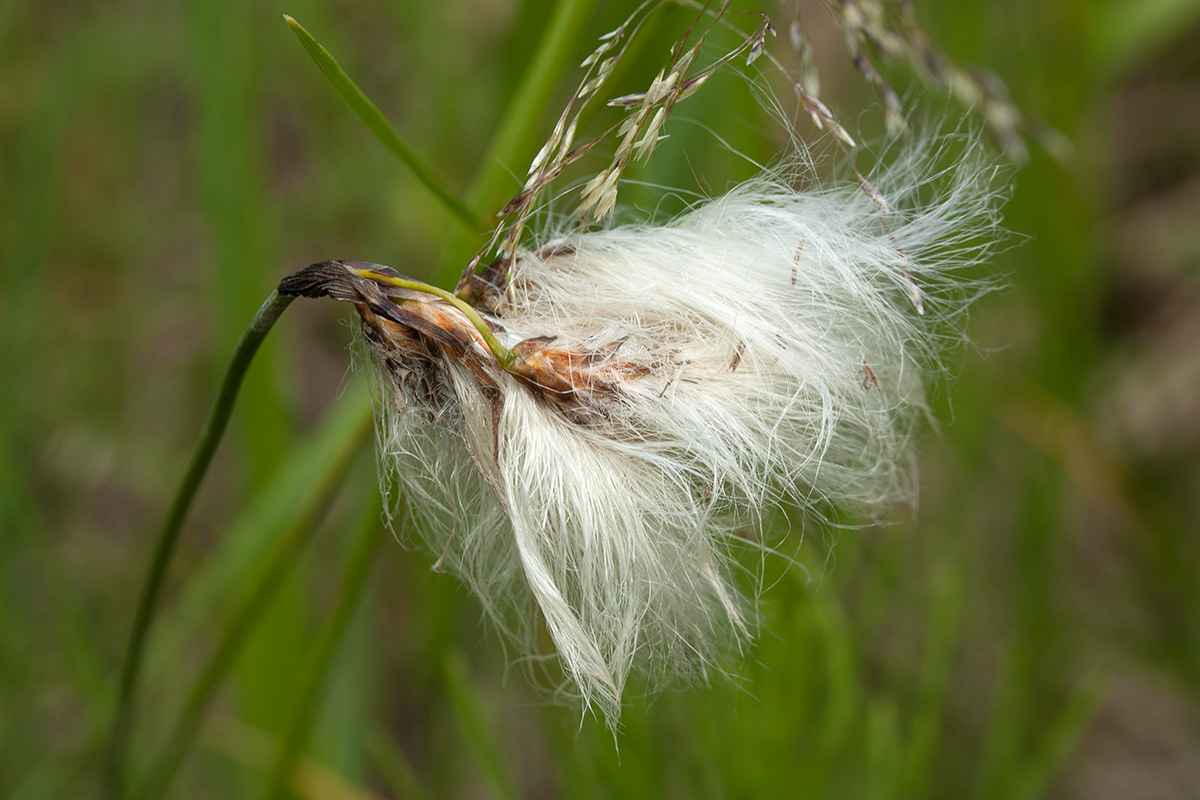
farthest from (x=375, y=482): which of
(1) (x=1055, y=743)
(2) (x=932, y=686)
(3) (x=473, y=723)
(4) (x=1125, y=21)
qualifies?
(4) (x=1125, y=21)

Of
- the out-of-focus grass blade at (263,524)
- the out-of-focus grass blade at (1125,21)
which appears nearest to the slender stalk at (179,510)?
the out-of-focus grass blade at (263,524)

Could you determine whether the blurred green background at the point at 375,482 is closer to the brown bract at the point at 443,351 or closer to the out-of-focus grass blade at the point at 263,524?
the out-of-focus grass blade at the point at 263,524

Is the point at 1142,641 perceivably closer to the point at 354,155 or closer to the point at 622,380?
the point at 622,380

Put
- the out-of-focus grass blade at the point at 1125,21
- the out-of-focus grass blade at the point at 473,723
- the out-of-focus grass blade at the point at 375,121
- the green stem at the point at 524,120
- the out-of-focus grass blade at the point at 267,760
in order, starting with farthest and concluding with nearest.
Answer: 1. the out-of-focus grass blade at the point at 1125,21
2. the out-of-focus grass blade at the point at 267,760
3. the out-of-focus grass blade at the point at 473,723
4. the green stem at the point at 524,120
5. the out-of-focus grass blade at the point at 375,121

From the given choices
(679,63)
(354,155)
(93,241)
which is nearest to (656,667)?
(679,63)

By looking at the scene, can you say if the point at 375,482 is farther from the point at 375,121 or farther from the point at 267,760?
the point at 267,760

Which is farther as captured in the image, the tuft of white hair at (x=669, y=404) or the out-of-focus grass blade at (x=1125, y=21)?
the out-of-focus grass blade at (x=1125, y=21)

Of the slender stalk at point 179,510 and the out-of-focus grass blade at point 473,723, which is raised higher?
the slender stalk at point 179,510
